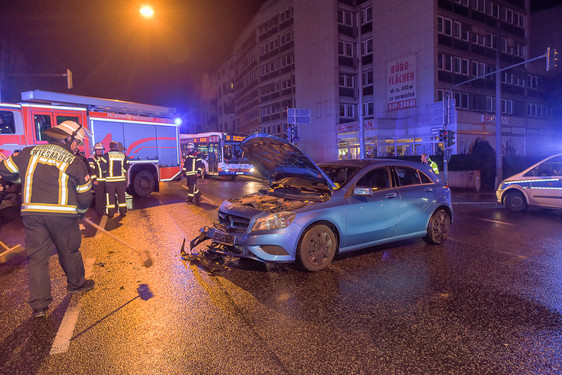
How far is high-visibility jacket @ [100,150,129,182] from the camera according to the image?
9.70 meters

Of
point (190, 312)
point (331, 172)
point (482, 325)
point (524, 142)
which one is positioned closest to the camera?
point (482, 325)

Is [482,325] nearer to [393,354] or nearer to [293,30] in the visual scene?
[393,354]

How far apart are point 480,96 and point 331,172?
114ft

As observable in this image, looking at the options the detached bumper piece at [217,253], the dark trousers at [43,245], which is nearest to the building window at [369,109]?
the detached bumper piece at [217,253]

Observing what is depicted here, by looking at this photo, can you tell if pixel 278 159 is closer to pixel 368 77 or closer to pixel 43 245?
pixel 43 245

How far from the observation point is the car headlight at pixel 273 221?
4.90 m

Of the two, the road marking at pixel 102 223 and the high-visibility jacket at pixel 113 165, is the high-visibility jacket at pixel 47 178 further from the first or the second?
the high-visibility jacket at pixel 113 165

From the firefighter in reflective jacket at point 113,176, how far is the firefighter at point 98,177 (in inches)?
5.5

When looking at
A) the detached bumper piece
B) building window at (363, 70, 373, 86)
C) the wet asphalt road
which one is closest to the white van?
the wet asphalt road

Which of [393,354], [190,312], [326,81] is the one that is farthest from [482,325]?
[326,81]

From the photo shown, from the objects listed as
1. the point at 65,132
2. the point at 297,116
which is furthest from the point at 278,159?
the point at 297,116

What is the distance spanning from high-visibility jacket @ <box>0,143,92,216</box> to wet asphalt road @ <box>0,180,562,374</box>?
43.8 inches

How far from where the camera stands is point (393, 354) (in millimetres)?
3096

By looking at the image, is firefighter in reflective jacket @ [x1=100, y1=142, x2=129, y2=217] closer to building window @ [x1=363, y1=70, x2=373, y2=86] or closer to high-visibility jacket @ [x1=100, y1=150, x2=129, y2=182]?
high-visibility jacket @ [x1=100, y1=150, x2=129, y2=182]
